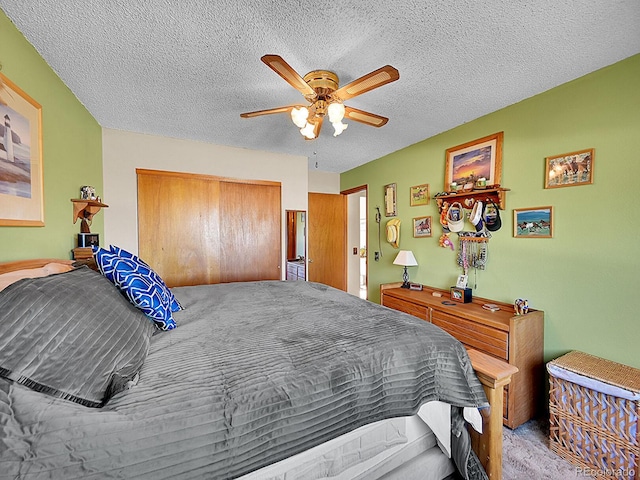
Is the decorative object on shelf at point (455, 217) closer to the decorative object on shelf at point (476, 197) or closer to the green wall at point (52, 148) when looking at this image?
the decorative object on shelf at point (476, 197)

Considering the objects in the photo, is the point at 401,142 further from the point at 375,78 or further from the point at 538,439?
the point at 538,439

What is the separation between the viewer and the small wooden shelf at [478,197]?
7.58 ft

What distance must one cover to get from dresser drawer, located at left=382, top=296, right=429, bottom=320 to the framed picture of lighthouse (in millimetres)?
2944

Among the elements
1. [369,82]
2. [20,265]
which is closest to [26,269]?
[20,265]

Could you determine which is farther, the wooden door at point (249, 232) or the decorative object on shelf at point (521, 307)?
the wooden door at point (249, 232)

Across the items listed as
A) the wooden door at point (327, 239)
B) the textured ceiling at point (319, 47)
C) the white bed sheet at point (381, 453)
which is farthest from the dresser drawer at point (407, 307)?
the textured ceiling at point (319, 47)

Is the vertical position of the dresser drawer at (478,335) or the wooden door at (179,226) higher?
the wooden door at (179,226)

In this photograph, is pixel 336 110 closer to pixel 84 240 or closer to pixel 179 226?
pixel 84 240

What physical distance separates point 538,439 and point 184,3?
330 cm

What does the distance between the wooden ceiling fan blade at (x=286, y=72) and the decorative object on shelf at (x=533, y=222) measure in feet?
6.29

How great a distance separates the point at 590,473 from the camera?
59.9 inches

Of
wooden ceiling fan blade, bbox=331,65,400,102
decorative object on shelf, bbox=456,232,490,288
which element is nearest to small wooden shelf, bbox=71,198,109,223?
wooden ceiling fan blade, bbox=331,65,400,102

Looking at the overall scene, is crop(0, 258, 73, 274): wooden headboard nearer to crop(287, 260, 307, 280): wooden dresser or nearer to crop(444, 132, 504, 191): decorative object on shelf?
crop(287, 260, 307, 280): wooden dresser

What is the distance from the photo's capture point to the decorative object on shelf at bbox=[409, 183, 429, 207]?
307 centimetres
